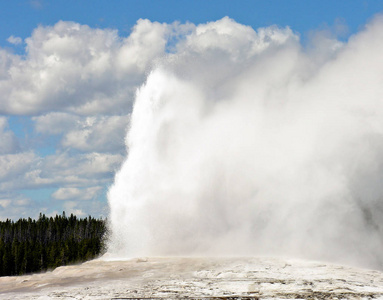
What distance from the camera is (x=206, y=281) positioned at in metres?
20.8

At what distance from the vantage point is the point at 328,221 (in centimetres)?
3438

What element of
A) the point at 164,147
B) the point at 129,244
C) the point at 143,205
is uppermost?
the point at 164,147

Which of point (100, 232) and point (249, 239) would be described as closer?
point (249, 239)

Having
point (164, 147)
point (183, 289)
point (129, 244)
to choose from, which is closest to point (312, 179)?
point (164, 147)

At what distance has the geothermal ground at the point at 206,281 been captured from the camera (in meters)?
18.4

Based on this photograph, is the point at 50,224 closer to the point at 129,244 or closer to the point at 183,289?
the point at 129,244

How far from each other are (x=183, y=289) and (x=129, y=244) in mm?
15422

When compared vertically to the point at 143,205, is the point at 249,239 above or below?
below

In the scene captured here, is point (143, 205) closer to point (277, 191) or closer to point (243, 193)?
point (243, 193)

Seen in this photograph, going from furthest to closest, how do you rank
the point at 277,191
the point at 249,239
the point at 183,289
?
the point at 277,191 < the point at 249,239 < the point at 183,289

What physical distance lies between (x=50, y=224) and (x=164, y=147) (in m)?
103

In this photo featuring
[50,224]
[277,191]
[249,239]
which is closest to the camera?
[249,239]

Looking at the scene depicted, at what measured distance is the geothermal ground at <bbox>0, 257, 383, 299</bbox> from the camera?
18.4 m

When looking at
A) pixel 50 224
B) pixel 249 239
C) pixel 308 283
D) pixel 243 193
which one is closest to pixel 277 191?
pixel 243 193
